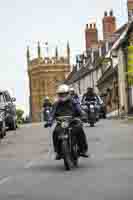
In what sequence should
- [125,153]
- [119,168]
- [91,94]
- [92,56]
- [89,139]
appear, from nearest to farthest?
1. [119,168]
2. [125,153]
3. [89,139]
4. [91,94]
5. [92,56]

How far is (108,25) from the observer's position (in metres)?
82.9

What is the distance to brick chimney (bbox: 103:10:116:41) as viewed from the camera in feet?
268

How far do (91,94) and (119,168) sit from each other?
673 inches

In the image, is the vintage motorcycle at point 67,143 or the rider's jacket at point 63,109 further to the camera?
the rider's jacket at point 63,109

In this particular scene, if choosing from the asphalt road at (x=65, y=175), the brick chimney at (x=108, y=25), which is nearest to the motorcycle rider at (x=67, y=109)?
the asphalt road at (x=65, y=175)

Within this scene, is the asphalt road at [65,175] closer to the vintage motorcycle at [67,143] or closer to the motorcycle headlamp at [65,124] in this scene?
the vintage motorcycle at [67,143]

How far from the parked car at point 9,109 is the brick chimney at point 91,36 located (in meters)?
58.3

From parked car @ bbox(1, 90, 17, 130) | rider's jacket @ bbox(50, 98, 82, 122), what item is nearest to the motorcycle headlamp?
rider's jacket @ bbox(50, 98, 82, 122)

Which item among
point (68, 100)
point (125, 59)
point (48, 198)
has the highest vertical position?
point (125, 59)

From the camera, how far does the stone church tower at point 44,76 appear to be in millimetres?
157500

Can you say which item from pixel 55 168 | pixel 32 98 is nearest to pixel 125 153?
pixel 55 168

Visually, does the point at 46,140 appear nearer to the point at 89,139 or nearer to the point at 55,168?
the point at 89,139

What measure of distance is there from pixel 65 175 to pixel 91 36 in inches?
3206

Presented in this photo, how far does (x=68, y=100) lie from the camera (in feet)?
46.5
